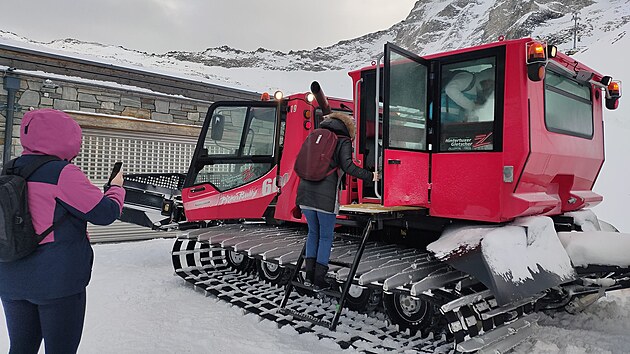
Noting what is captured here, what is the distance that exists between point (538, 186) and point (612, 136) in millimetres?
15746

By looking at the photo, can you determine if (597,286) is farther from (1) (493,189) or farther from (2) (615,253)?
Result: (1) (493,189)

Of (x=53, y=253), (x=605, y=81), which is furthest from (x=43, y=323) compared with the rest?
(x=605, y=81)

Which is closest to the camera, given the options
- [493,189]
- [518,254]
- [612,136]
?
[518,254]

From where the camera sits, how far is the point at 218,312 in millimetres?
4688

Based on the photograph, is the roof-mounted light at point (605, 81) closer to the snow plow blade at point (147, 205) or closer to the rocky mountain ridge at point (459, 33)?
the snow plow blade at point (147, 205)

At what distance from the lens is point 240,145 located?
19.5ft

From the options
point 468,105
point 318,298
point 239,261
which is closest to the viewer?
point 468,105

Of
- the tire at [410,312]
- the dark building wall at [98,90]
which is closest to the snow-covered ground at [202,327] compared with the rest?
the tire at [410,312]

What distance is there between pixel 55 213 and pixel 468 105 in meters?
3.25

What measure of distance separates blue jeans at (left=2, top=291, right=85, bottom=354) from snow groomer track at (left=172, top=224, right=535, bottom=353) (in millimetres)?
2176

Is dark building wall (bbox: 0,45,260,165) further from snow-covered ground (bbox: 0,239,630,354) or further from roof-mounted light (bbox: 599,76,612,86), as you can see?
roof-mounted light (bbox: 599,76,612,86)

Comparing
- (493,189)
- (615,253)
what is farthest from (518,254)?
(615,253)

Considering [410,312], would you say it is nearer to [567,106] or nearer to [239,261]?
[567,106]

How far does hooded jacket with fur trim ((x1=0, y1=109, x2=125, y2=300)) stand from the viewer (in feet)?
6.74
